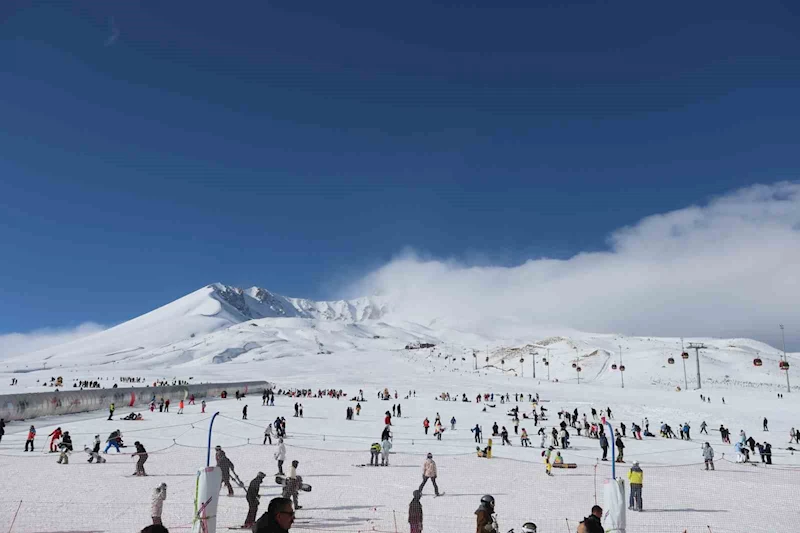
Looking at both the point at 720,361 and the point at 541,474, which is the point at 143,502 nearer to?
the point at 541,474

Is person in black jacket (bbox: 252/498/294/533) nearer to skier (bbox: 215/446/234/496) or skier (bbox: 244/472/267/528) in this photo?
skier (bbox: 244/472/267/528)

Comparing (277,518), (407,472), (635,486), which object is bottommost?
(407,472)

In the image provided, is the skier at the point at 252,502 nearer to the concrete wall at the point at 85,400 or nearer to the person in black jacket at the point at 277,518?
the person in black jacket at the point at 277,518

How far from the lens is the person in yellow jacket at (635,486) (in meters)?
15.3

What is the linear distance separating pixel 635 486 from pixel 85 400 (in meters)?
41.0

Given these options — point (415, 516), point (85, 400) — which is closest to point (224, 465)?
point (415, 516)

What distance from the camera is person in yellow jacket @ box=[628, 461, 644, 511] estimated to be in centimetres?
1527

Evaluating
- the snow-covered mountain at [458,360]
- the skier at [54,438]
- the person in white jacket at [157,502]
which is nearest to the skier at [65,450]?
the skier at [54,438]

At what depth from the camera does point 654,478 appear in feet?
68.4

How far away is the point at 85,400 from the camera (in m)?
41.5

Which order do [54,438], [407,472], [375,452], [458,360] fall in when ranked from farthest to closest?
1. [458,360]
2. [54,438]
3. [375,452]
4. [407,472]

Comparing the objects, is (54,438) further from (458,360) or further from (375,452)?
(458,360)

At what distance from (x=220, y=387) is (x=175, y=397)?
34.6ft

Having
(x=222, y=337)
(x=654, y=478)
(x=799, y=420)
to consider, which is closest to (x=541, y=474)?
(x=654, y=478)
